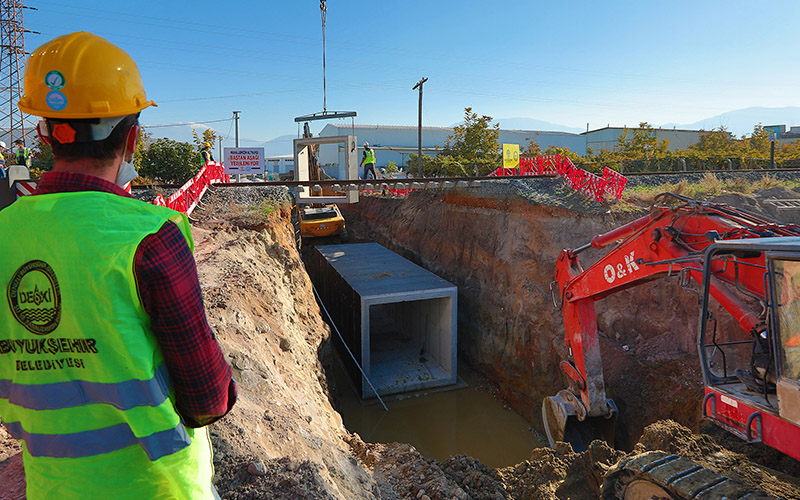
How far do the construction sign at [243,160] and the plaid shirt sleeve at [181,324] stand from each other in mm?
19664

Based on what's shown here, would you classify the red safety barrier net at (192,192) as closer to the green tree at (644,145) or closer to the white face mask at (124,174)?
the white face mask at (124,174)

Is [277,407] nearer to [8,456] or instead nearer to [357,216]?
[8,456]

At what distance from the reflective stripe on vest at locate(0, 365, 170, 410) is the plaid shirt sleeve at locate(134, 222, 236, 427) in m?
0.10

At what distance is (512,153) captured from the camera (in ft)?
74.1

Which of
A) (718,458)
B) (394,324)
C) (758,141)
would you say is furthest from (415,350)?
(758,141)

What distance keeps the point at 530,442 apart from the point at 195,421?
11.6 metres

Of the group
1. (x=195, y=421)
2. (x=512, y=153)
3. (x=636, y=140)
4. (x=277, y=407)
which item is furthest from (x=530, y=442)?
(x=636, y=140)

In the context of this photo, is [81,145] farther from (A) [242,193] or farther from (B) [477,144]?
(B) [477,144]

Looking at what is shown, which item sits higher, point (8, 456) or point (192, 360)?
point (192, 360)

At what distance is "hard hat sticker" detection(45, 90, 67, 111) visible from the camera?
4.78 ft

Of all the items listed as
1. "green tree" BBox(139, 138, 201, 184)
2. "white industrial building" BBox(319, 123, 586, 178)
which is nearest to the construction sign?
"green tree" BBox(139, 138, 201, 184)

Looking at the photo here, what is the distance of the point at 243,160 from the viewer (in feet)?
67.0

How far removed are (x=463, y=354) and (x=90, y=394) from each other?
15.5 m

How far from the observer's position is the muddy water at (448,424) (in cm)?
1143
